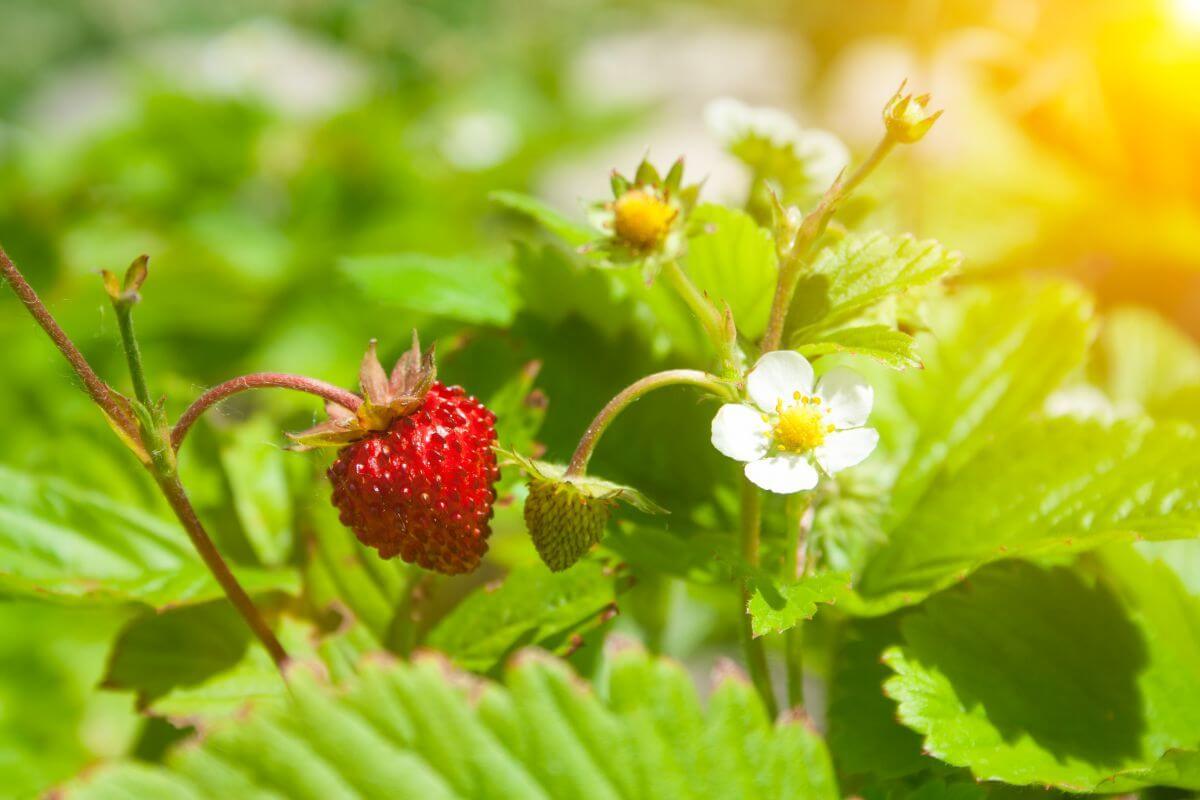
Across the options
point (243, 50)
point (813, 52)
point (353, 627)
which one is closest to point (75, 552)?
point (353, 627)

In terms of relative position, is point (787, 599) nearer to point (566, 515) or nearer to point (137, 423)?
point (566, 515)

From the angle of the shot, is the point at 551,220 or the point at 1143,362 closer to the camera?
the point at 551,220

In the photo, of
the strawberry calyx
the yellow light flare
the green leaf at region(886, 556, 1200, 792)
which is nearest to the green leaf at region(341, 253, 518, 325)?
the strawberry calyx

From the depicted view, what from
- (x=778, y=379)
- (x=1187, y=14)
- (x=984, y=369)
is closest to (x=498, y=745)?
(x=778, y=379)

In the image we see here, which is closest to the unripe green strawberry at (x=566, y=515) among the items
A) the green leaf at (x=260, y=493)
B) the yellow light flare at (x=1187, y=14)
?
the green leaf at (x=260, y=493)

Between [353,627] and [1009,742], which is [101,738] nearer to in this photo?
[353,627]

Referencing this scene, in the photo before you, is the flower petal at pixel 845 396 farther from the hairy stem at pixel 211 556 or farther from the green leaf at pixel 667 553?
the hairy stem at pixel 211 556
